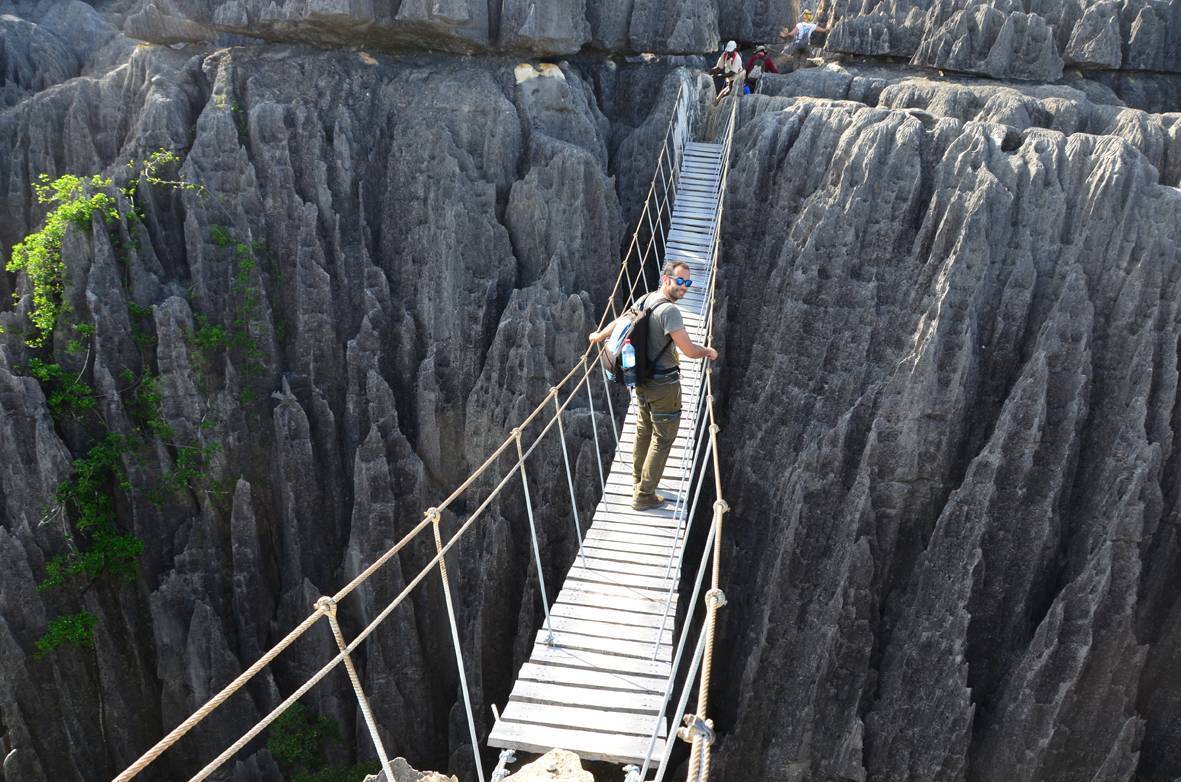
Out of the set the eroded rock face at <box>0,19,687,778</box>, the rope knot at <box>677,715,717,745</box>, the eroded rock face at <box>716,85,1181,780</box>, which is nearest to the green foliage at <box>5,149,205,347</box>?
the eroded rock face at <box>0,19,687,778</box>

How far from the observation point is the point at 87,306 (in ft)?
37.0

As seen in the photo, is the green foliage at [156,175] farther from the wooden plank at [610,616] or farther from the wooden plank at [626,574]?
the wooden plank at [610,616]

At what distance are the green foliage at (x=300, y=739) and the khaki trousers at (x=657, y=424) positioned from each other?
6.39m

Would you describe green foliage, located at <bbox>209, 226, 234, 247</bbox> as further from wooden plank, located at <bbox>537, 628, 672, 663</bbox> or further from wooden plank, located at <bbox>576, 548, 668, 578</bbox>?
wooden plank, located at <bbox>537, 628, 672, 663</bbox>

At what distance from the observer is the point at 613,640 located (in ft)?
18.4

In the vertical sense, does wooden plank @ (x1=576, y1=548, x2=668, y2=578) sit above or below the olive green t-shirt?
below

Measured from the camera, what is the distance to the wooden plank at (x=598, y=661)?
17.5ft

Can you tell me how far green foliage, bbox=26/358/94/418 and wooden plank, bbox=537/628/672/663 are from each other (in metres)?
8.28

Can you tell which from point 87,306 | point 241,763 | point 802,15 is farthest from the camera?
point 802,15

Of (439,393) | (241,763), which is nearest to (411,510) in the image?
(439,393)

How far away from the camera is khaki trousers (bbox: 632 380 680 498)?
22.2 feet

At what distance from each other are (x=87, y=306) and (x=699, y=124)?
890 centimetres

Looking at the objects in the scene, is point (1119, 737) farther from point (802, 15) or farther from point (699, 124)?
point (802, 15)

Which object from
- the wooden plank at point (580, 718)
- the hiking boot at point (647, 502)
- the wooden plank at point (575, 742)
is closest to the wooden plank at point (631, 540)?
the hiking boot at point (647, 502)
